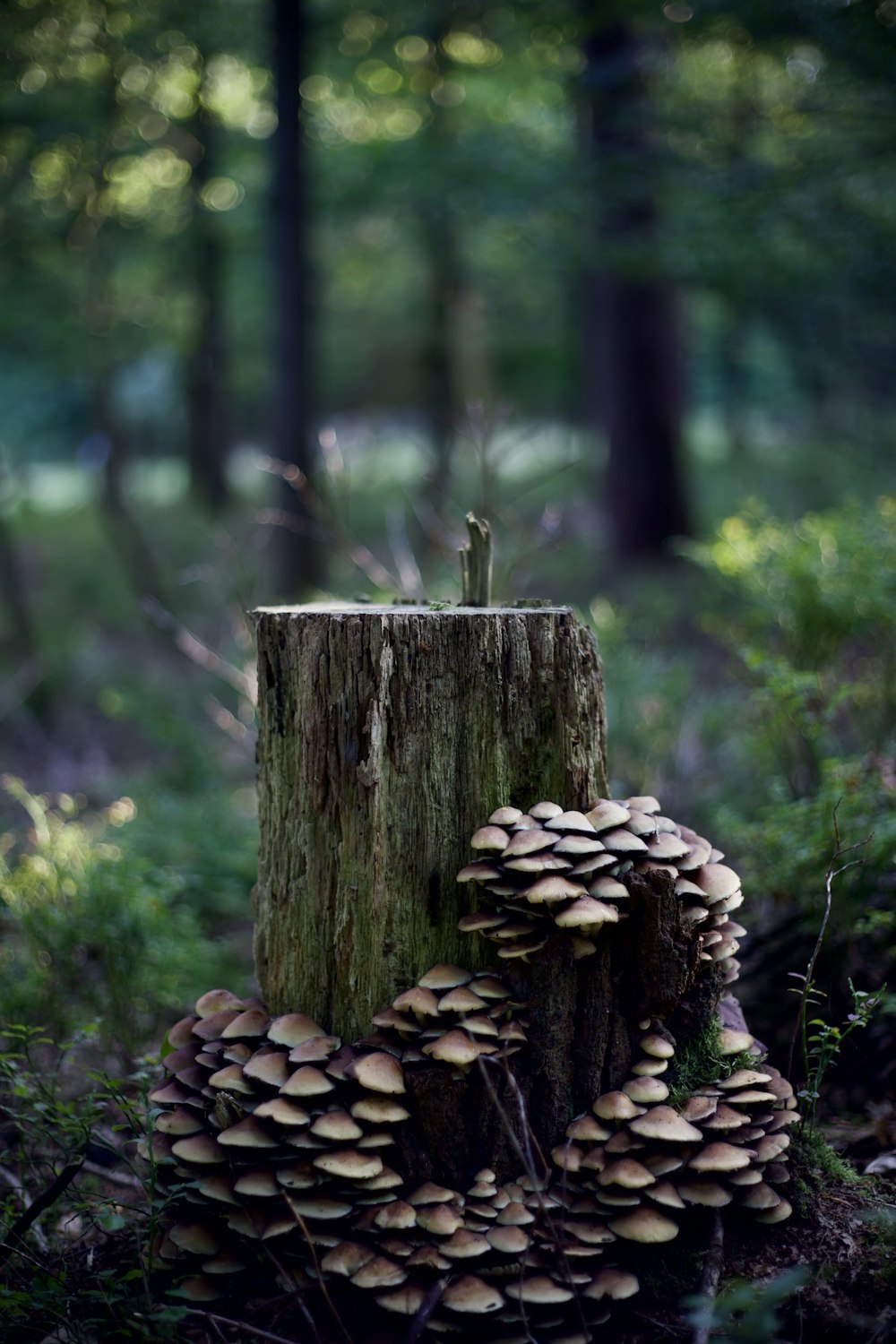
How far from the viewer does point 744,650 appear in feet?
13.8

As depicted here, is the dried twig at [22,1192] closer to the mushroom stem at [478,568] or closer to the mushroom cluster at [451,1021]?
the mushroom cluster at [451,1021]

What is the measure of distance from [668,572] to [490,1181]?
36.6 feet

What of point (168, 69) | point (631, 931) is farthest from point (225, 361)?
point (631, 931)

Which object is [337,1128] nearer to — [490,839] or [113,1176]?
[490,839]

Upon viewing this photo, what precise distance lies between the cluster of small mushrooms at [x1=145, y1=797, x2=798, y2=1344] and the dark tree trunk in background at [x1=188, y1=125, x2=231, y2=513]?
14.4 metres

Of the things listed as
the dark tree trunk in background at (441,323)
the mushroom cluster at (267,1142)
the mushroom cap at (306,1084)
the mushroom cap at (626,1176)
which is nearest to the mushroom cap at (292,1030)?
the mushroom cluster at (267,1142)

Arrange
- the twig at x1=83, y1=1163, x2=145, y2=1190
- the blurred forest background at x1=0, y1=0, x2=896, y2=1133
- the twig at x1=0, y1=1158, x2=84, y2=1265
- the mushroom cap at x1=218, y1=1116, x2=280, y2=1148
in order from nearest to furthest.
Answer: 1. the mushroom cap at x1=218, y1=1116, x2=280, y2=1148
2. the twig at x1=0, y1=1158, x2=84, y2=1265
3. the twig at x1=83, y1=1163, x2=145, y2=1190
4. the blurred forest background at x1=0, y1=0, x2=896, y2=1133

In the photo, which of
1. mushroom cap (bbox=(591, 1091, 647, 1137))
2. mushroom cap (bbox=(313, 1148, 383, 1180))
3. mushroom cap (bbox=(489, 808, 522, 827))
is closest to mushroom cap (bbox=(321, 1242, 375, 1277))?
mushroom cap (bbox=(313, 1148, 383, 1180))

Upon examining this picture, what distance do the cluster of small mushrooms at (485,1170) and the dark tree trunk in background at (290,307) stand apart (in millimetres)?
8335

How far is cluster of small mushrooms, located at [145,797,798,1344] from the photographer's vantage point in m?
2.47

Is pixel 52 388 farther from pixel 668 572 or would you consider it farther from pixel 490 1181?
pixel 490 1181

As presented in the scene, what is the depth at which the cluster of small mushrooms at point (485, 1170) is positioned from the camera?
8.11 ft

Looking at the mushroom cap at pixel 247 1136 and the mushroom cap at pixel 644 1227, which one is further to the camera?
A: the mushroom cap at pixel 247 1136

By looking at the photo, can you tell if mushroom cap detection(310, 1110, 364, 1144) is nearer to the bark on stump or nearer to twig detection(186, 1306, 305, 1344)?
the bark on stump
